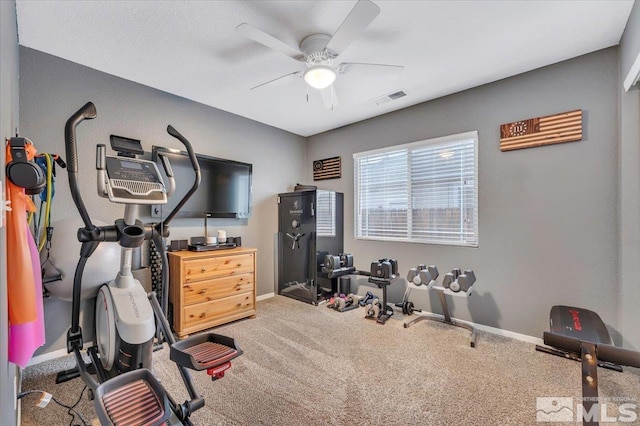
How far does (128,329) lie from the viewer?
1436 mm

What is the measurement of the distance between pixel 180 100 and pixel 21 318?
2850mm

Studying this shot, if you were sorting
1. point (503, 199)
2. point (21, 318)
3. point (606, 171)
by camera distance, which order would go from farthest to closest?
point (503, 199) → point (606, 171) → point (21, 318)

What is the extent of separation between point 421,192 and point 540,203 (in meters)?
1.19

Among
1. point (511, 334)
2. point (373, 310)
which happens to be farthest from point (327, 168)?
point (511, 334)

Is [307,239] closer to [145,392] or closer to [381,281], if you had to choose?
[381,281]

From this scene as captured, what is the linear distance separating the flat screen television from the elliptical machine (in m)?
1.48

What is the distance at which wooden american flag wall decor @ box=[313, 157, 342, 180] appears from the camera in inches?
170

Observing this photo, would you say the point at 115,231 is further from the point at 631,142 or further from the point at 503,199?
the point at 631,142

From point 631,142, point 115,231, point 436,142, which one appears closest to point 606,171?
point 631,142

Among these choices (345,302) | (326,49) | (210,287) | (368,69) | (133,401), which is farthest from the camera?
(345,302)

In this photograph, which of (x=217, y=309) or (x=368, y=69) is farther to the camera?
(x=217, y=309)

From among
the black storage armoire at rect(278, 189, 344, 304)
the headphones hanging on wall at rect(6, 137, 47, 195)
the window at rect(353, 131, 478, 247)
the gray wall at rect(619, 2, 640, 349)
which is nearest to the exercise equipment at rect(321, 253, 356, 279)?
the black storage armoire at rect(278, 189, 344, 304)

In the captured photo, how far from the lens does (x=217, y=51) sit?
7.68 ft

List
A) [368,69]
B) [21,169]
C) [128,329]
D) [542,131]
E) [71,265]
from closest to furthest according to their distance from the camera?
[21,169], [128,329], [71,265], [368,69], [542,131]
